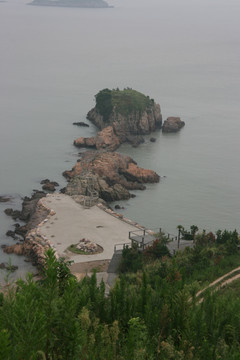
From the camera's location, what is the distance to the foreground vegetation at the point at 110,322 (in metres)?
11.2

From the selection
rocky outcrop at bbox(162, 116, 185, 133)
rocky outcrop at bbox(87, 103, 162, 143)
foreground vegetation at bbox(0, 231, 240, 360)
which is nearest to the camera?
foreground vegetation at bbox(0, 231, 240, 360)

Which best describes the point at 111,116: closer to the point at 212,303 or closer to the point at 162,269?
the point at 162,269

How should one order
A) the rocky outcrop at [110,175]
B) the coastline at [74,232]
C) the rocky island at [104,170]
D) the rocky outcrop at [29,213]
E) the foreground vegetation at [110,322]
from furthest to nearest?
the rocky outcrop at [110,175] < the rocky outcrop at [29,213] < the rocky island at [104,170] < the coastline at [74,232] < the foreground vegetation at [110,322]

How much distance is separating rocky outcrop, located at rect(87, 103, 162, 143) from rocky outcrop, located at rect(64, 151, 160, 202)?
1386cm

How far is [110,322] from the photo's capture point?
700 inches

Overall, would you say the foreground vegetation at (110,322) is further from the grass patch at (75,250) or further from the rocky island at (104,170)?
the rocky island at (104,170)

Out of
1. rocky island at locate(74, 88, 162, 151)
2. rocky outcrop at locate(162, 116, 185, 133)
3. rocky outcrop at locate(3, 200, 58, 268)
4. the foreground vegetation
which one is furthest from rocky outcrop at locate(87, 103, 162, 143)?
the foreground vegetation

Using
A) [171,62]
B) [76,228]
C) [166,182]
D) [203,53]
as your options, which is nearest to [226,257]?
[76,228]

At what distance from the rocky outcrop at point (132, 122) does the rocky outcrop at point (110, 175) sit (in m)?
13.9

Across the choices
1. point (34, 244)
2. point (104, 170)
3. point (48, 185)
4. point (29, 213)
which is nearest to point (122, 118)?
point (104, 170)

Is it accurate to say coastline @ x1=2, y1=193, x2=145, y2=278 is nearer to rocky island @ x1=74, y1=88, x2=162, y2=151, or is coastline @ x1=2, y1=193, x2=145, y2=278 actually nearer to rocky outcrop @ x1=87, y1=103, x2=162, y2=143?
rocky island @ x1=74, y1=88, x2=162, y2=151

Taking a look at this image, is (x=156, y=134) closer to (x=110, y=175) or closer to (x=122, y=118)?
(x=122, y=118)

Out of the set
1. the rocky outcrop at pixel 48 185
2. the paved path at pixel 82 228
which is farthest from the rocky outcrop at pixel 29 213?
the rocky outcrop at pixel 48 185

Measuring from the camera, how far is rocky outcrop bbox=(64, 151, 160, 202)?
56.6 metres
